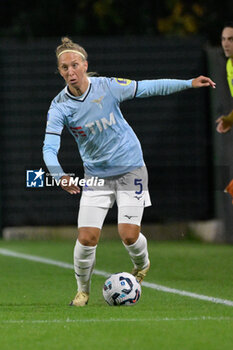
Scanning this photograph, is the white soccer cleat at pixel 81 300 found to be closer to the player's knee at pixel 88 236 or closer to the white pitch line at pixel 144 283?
the player's knee at pixel 88 236

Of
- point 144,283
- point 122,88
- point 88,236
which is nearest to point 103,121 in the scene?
point 122,88

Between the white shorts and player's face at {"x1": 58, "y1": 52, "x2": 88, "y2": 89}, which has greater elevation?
player's face at {"x1": 58, "y1": 52, "x2": 88, "y2": 89}

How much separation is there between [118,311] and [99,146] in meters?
1.55

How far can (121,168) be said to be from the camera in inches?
371

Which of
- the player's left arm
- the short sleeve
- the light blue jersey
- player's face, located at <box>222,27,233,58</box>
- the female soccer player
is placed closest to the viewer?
the player's left arm

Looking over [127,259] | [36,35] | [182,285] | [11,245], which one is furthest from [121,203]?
[36,35]

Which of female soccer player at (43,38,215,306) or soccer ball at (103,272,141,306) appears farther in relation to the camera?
female soccer player at (43,38,215,306)

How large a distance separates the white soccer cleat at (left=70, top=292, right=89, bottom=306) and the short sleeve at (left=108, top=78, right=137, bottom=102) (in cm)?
164

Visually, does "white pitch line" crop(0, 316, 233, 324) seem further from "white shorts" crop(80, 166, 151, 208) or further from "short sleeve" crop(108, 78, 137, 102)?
"short sleeve" crop(108, 78, 137, 102)

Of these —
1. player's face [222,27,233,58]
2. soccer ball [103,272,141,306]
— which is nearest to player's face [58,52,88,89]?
soccer ball [103,272,141,306]

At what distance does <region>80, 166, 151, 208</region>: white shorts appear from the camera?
30.2 feet

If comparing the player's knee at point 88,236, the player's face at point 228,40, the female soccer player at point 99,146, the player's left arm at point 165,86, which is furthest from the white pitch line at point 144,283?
the player's face at point 228,40

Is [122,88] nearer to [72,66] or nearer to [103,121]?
[103,121]

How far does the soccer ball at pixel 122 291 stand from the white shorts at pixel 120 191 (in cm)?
60
